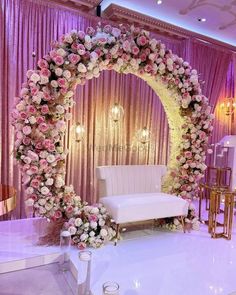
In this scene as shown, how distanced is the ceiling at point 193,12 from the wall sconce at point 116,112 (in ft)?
5.65

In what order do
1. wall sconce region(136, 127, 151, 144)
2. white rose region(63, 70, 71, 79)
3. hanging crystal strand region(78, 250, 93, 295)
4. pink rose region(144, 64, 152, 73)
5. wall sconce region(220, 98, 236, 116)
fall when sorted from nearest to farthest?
1. hanging crystal strand region(78, 250, 93, 295)
2. white rose region(63, 70, 71, 79)
3. pink rose region(144, 64, 152, 73)
4. wall sconce region(136, 127, 151, 144)
5. wall sconce region(220, 98, 236, 116)

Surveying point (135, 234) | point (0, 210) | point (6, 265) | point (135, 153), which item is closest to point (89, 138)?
point (135, 153)

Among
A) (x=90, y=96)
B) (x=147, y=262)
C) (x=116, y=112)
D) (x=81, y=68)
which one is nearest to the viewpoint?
(x=147, y=262)

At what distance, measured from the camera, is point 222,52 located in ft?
20.8

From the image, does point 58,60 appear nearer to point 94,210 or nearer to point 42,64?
point 42,64

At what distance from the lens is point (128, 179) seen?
4.25 m

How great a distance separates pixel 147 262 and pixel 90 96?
2902mm

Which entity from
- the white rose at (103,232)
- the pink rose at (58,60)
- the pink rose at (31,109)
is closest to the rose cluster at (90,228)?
the white rose at (103,232)

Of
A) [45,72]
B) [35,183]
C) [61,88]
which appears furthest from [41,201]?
[45,72]

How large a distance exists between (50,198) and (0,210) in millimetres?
1203

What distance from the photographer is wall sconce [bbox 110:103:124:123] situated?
5.16 meters

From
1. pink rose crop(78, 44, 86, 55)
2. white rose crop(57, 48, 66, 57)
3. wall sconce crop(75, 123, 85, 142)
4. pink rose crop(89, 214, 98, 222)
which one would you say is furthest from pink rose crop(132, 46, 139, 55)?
pink rose crop(89, 214, 98, 222)

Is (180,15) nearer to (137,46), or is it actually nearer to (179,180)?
(137,46)

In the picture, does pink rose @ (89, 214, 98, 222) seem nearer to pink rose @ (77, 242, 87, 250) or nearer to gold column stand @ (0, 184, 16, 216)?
pink rose @ (77, 242, 87, 250)
